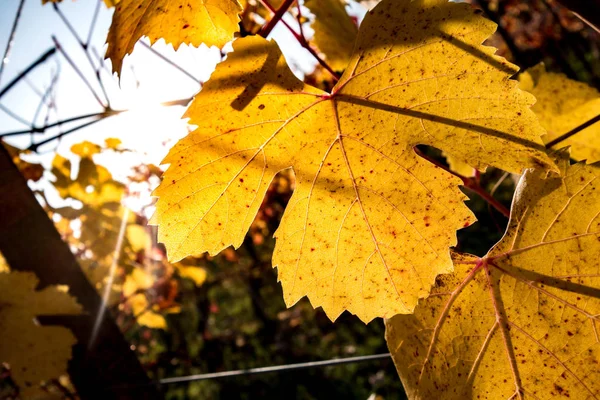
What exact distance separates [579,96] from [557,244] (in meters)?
0.61

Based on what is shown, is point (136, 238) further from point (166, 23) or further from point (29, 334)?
point (166, 23)

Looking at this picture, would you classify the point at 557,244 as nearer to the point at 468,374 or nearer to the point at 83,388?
the point at 468,374

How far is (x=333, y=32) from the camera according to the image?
4.32 feet

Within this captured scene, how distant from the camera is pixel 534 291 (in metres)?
0.76

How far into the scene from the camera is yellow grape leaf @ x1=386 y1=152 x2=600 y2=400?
28.4 inches

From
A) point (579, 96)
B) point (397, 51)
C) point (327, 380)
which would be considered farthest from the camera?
point (327, 380)

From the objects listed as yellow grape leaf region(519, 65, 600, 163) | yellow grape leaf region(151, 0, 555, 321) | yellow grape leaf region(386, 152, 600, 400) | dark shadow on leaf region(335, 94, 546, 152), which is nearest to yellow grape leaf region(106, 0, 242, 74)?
yellow grape leaf region(151, 0, 555, 321)

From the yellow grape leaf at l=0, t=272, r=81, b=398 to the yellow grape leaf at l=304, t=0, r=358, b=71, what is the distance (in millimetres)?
1181

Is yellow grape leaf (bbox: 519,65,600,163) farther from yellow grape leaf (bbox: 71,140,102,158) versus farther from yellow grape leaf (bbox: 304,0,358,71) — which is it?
yellow grape leaf (bbox: 71,140,102,158)

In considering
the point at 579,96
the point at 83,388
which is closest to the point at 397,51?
the point at 579,96

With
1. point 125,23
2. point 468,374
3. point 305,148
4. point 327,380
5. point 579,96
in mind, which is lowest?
point 327,380

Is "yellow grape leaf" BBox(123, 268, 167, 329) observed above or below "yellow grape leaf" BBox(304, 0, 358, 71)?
below

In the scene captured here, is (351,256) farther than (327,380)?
No

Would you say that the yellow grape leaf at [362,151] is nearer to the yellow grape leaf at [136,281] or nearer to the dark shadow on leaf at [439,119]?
the dark shadow on leaf at [439,119]
